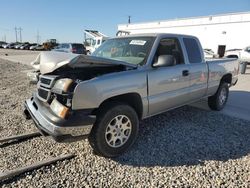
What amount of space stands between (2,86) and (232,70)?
24.6 ft

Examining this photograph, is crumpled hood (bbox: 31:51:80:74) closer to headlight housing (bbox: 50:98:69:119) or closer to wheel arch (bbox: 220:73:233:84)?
headlight housing (bbox: 50:98:69:119)

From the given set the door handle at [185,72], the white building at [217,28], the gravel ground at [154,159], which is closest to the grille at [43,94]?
the gravel ground at [154,159]

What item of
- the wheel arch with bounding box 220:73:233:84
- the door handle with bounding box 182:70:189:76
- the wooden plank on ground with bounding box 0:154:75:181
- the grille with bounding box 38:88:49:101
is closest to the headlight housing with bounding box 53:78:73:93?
the grille with bounding box 38:88:49:101

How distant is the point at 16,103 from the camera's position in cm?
656

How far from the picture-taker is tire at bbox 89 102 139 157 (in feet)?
11.6

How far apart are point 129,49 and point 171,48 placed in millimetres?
868

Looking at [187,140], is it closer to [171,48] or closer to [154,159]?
[154,159]

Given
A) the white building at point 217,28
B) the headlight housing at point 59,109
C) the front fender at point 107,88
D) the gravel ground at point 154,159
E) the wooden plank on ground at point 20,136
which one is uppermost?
the white building at point 217,28

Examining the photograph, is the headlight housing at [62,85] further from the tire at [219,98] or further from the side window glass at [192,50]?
the tire at [219,98]

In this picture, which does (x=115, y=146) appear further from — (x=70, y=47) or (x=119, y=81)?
(x=70, y=47)

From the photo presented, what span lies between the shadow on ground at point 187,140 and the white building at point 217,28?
2635cm

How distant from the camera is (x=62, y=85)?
337 centimetres

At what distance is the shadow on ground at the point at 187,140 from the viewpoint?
3844mm

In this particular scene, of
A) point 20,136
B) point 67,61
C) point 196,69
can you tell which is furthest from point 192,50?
point 20,136
